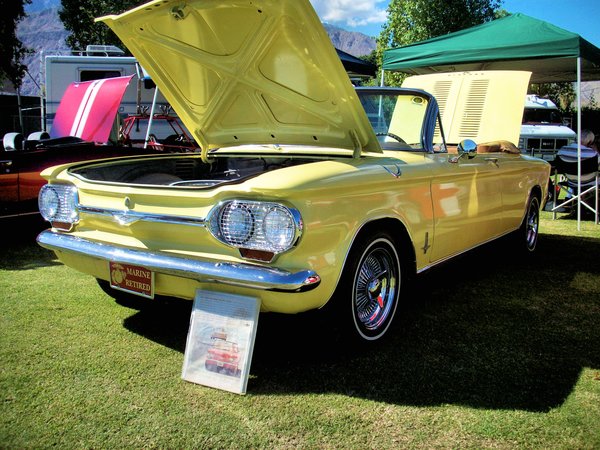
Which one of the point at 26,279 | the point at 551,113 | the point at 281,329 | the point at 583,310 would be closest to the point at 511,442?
the point at 281,329

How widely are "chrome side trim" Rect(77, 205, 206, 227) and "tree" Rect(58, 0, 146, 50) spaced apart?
26040 millimetres

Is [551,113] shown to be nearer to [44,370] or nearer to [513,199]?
[513,199]

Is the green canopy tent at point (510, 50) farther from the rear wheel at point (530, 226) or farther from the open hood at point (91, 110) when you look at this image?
the open hood at point (91, 110)

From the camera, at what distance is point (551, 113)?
14.4 meters

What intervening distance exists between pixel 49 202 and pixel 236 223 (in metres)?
1.40

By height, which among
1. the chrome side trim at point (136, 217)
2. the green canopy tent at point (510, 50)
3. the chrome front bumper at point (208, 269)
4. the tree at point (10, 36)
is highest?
the tree at point (10, 36)

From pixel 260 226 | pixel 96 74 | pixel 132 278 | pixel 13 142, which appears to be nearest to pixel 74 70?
pixel 96 74

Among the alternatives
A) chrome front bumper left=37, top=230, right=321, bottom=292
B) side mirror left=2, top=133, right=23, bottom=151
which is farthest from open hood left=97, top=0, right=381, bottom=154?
side mirror left=2, top=133, right=23, bottom=151

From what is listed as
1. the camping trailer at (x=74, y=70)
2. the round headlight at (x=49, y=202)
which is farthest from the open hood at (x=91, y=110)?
the round headlight at (x=49, y=202)

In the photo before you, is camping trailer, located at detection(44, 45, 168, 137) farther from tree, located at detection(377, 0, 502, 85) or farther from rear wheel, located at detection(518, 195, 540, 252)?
tree, located at detection(377, 0, 502, 85)

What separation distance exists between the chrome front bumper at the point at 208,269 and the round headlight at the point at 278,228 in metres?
0.12

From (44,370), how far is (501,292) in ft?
10.6

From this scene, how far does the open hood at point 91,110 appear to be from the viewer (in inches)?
256

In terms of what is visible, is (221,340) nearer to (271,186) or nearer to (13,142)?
(271,186)
